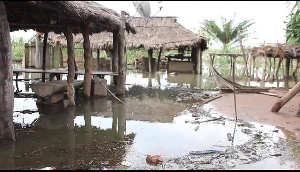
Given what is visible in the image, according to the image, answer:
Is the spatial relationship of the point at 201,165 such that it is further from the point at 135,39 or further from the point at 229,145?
the point at 135,39

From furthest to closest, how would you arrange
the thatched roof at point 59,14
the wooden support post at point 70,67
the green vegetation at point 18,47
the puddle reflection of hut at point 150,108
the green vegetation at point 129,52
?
1. the green vegetation at point 129,52
2. the green vegetation at point 18,47
3. the wooden support post at point 70,67
4. the puddle reflection of hut at point 150,108
5. the thatched roof at point 59,14

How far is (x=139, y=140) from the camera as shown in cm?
610

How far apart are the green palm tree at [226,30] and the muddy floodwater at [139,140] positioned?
19405 mm

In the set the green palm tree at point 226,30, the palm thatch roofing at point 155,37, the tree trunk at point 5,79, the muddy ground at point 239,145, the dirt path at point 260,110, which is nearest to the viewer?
the muddy ground at point 239,145

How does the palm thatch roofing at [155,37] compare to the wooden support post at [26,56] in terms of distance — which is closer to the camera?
the wooden support post at [26,56]

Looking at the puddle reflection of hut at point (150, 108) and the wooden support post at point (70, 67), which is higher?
the wooden support post at point (70, 67)

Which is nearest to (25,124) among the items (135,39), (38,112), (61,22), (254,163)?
(38,112)

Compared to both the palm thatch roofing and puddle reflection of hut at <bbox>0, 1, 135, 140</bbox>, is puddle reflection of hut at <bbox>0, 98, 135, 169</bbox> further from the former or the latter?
the palm thatch roofing

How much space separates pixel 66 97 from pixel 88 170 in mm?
5217

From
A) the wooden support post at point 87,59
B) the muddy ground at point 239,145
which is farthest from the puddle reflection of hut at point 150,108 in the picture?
the wooden support post at point 87,59

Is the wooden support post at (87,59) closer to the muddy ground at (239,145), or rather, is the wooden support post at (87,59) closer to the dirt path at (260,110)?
the muddy ground at (239,145)

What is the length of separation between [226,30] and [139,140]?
23268 mm

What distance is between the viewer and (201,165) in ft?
15.6

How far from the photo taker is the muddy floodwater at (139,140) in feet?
15.9
